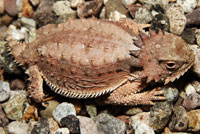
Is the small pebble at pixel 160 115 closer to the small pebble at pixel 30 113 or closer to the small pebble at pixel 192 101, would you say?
the small pebble at pixel 192 101

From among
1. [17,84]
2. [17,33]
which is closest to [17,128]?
[17,84]

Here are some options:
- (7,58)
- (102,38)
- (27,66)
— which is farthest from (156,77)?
(7,58)

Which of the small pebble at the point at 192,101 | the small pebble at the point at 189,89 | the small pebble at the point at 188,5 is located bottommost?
the small pebble at the point at 192,101

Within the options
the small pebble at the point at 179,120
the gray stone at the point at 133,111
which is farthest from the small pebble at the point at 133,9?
the small pebble at the point at 179,120

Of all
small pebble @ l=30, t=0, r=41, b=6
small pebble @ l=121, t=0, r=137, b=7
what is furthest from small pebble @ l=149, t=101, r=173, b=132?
small pebble @ l=30, t=0, r=41, b=6

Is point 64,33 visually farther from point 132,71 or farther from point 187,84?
point 187,84

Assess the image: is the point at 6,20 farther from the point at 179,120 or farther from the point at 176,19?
the point at 179,120
